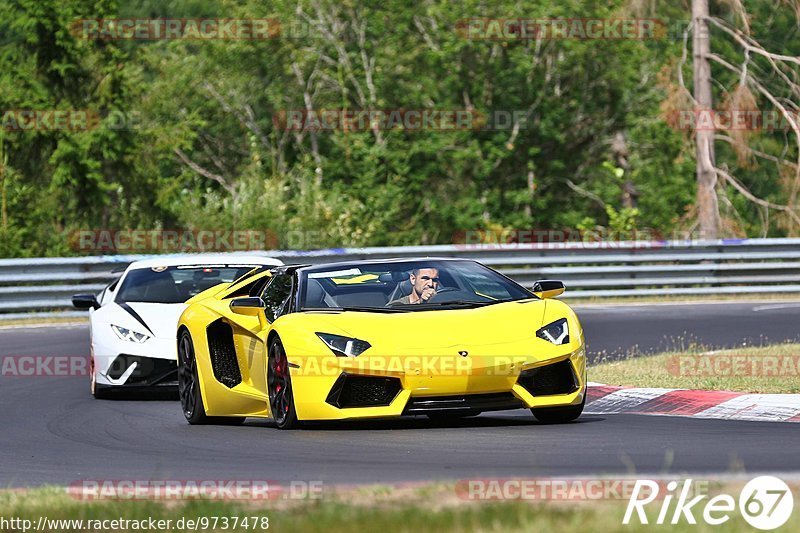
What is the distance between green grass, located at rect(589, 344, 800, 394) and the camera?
41.8 feet

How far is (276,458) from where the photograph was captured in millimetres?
9242

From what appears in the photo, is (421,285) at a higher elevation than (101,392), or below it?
higher

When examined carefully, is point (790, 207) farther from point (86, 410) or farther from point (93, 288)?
point (86, 410)

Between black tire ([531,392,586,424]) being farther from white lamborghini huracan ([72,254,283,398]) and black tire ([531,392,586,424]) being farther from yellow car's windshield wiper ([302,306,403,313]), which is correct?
white lamborghini huracan ([72,254,283,398])

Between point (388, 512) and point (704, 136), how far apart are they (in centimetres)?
2860

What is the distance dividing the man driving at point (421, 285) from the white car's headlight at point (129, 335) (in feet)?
12.7

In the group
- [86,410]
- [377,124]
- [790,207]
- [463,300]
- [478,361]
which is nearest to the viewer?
[478,361]

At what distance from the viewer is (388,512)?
641 cm

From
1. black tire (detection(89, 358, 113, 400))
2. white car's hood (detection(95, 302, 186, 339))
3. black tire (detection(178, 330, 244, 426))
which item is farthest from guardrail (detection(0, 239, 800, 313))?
black tire (detection(178, 330, 244, 426))

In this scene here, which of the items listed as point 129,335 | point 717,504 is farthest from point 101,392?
point 717,504

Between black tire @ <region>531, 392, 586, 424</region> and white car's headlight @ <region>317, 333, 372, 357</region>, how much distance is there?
1.29m

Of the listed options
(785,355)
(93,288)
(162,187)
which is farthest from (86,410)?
(162,187)

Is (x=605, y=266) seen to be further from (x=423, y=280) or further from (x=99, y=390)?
(x=423, y=280)

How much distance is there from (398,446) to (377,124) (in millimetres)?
31610
